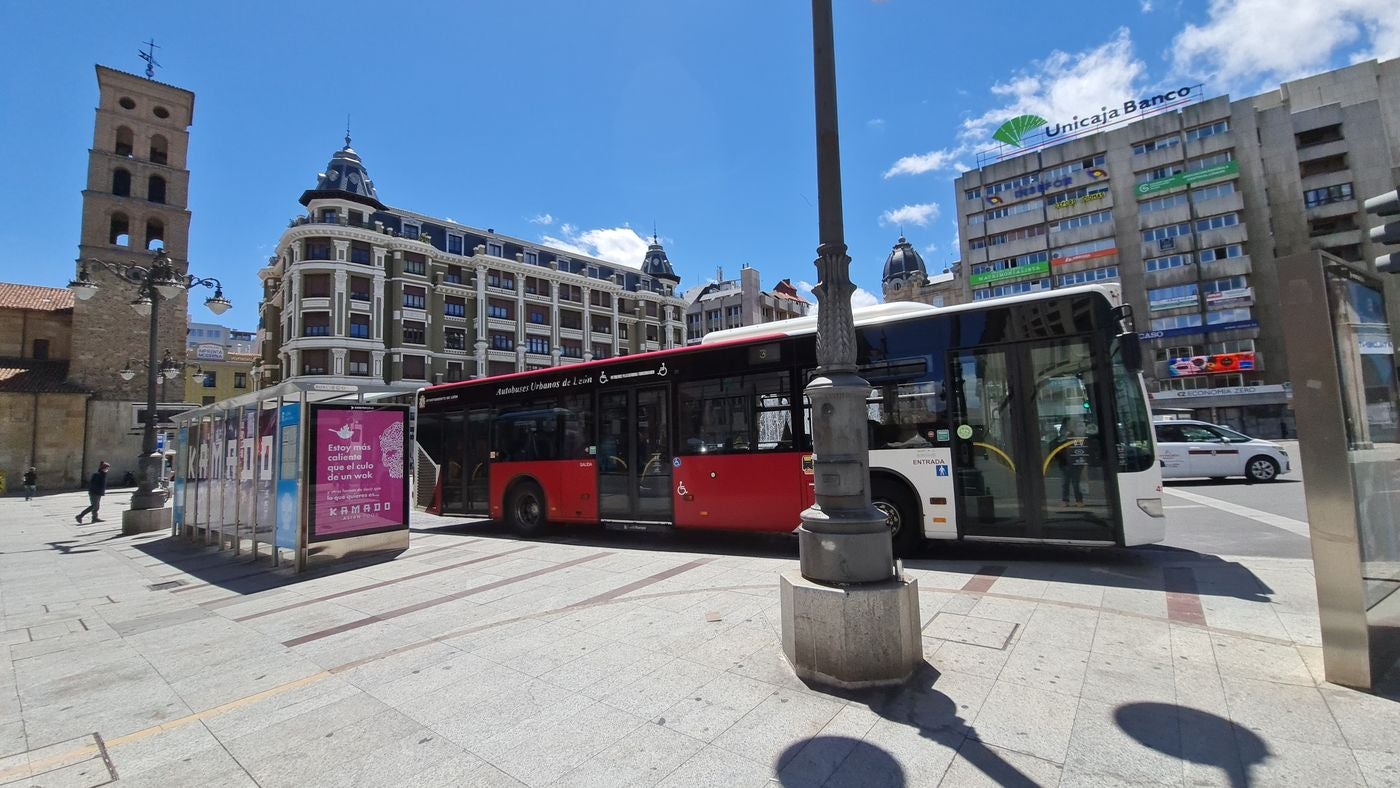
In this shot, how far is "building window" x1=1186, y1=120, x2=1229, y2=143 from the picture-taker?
4347 centimetres

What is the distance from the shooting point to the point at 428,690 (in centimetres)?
383

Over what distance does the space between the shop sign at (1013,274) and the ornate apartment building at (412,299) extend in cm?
3530

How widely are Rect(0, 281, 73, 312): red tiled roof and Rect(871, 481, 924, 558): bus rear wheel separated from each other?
5217 cm

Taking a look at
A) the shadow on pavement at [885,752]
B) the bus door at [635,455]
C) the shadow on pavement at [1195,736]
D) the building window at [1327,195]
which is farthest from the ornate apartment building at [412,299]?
the building window at [1327,195]

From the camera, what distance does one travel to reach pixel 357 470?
28.7 feet

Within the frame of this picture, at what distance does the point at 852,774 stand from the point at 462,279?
56939mm

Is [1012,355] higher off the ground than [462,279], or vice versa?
[462,279]

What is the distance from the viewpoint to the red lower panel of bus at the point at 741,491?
788 cm

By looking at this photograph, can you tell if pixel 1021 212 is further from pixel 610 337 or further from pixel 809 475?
pixel 809 475

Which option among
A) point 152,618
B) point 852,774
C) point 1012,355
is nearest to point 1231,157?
point 1012,355

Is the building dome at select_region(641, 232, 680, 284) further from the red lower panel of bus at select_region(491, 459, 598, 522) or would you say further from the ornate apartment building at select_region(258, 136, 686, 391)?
the red lower panel of bus at select_region(491, 459, 598, 522)

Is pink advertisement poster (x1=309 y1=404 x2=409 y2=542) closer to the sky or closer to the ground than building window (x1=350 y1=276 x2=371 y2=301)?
closer to the ground

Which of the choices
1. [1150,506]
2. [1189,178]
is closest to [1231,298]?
[1189,178]

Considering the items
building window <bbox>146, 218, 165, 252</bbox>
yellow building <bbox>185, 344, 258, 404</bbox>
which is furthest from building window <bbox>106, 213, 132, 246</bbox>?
yellow building <bbox>185, 344, 258, 404</bbox>
